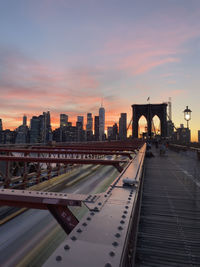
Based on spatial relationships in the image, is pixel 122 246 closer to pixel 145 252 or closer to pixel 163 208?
pixel 145 252

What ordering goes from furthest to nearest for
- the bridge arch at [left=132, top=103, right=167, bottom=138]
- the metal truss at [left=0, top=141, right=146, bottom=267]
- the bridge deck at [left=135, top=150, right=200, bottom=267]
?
the bridge arch at [left=132, top=103, right=167, bottom=138], the bridge deck at [left=135, top=150, right=200, bottom=267], the metal truss at [left=0, top=141, right=146, bottom=267]

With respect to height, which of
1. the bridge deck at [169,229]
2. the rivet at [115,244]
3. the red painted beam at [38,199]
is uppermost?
the red painted beam at [38,199]

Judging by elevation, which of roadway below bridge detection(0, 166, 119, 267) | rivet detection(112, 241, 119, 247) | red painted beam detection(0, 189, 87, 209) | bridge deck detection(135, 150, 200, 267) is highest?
red painted beam detection(0, 189, 87, 209)

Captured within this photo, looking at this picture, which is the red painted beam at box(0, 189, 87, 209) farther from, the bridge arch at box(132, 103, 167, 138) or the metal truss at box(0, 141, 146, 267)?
the bridge arch at box(132, 103, 167, 138)

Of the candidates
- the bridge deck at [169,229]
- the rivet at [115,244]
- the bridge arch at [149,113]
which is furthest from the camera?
the bridge arch at [149,113]

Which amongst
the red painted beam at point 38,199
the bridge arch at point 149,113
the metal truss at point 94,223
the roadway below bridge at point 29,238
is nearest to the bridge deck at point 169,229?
the metal truss at point 94,223

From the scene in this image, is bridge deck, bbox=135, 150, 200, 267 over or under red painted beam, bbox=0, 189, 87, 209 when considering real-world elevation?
under

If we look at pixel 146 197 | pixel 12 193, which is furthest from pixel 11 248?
pixel 146 197

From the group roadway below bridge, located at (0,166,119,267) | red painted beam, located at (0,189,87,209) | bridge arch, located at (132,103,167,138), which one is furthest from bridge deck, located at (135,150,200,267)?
bridge arch, located at (132,103,167,138)

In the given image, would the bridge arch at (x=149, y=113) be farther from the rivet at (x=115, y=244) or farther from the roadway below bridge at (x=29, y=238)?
the rivet at (x=115, y=244)

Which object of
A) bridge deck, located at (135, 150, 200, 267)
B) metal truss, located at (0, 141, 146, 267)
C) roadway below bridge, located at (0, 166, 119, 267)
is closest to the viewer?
metal truss, located at (0, 141, 146, 267)

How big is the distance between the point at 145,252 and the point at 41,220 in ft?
17.5

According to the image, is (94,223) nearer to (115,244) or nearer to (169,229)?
(115,244)

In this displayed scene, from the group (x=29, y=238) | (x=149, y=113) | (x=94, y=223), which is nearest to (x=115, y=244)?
(x=94, y=223)
